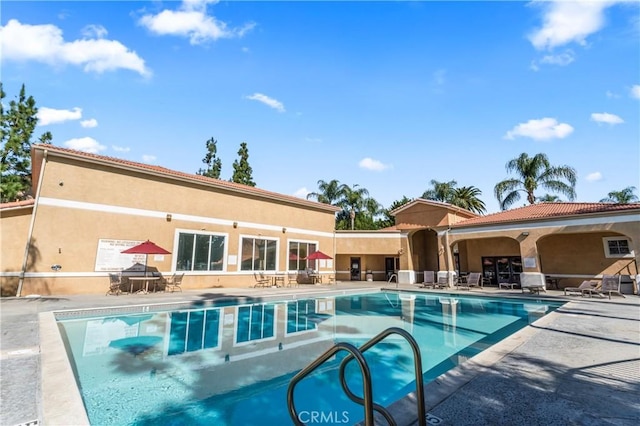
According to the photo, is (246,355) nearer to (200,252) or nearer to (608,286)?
(200,252)

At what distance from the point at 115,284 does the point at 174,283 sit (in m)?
2.82

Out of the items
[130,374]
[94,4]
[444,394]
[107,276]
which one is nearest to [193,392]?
[130,374]

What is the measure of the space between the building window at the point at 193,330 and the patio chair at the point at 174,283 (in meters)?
5.37

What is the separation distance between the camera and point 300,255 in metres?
23.2

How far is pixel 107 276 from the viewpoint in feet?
47.3

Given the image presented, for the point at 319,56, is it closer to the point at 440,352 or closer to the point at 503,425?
the point at 440,352

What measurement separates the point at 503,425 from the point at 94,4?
1600 centimetres

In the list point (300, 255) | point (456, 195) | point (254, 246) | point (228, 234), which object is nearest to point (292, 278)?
point (300, 255)

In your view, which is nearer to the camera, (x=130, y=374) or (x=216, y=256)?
(x=130, y=374)

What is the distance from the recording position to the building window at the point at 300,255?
2259 centimetres

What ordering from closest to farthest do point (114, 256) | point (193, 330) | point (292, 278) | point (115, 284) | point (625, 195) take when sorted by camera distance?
point (193, 330) → point (115, 284) → point (114, 256) → point (292, 278) → point (625, 195)

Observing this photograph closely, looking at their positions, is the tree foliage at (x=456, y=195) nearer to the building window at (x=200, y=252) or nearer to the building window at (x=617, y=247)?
the building window at (x=617, y=247)

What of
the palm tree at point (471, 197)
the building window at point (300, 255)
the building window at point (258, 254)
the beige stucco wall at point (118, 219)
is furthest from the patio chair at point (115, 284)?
the palm tree at point (471, 197)

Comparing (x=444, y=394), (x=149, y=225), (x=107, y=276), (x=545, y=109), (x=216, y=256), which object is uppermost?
(x=545, y=109)
